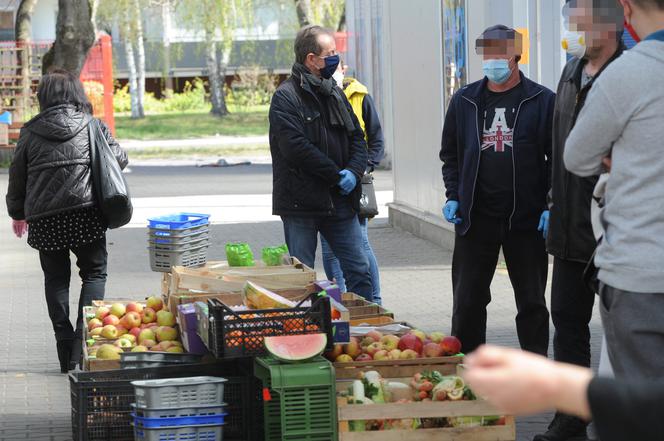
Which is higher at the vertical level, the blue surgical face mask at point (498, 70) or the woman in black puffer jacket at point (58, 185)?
the blue surgical face mask at point (498, 70)

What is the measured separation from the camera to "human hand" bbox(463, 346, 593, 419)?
181 cm

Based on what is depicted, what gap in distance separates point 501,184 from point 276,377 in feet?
6.12

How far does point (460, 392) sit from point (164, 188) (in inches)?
648

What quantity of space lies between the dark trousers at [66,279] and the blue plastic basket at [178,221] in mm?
361

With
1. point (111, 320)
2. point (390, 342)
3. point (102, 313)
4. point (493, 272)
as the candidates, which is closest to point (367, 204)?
point (493, 272)

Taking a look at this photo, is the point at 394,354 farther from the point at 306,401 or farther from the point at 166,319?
the point at 166,319

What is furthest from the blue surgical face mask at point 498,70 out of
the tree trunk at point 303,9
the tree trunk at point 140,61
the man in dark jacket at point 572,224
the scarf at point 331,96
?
the tree trunk at point 140,61

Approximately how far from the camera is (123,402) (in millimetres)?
5648

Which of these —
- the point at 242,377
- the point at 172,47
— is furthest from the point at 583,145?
the point at 172,47

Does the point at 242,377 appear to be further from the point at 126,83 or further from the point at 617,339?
the point at 126,83

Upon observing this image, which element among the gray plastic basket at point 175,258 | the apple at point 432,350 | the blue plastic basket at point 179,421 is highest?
the gray plastic basket at point 175,258

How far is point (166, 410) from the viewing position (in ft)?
17.5

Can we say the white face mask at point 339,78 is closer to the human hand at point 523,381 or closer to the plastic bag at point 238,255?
the plastic bag at point 238,255

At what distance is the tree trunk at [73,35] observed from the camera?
→ 25.3m
